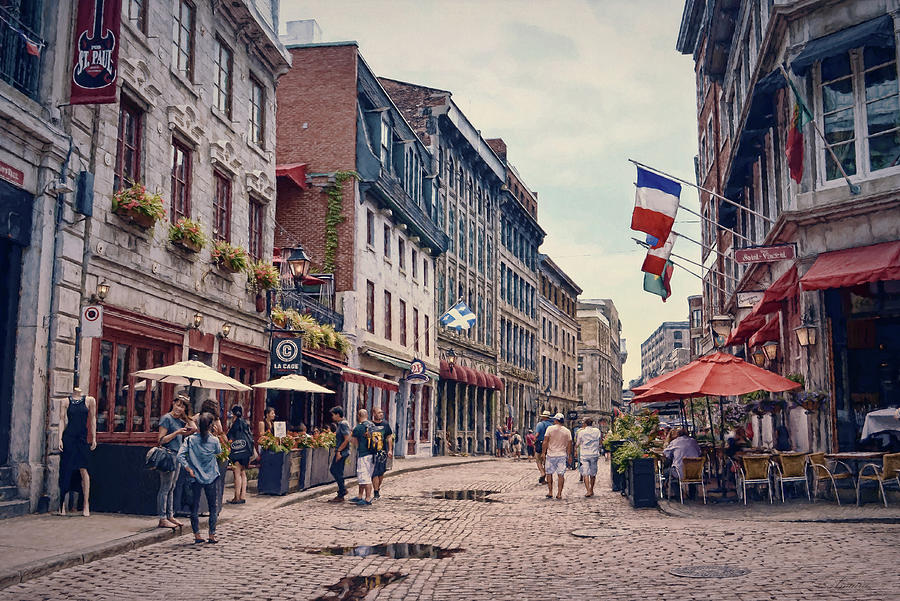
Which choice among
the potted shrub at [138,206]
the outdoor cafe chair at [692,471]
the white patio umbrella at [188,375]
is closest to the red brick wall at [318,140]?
the potted shrub at [138,206]

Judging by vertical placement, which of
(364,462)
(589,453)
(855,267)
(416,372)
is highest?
(855,267)

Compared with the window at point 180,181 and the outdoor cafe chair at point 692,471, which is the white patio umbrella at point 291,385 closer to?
the window at point 180,181

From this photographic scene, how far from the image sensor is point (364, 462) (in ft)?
55.0

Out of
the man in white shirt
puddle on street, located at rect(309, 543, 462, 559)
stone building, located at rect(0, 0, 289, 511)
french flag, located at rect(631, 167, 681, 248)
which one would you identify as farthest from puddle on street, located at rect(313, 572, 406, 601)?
french flag, located at rect(631, 167, 681, 248)

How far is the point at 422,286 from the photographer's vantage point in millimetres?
39125

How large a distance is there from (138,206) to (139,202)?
79 mm

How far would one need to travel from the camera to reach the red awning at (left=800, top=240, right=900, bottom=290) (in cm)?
1452

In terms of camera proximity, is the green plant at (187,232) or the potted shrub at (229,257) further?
the potted shrub at (229,257)

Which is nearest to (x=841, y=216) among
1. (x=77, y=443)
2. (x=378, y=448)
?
(x=378, y=448)

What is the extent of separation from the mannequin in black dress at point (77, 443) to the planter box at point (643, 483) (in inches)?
340

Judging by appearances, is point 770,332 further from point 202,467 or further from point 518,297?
point 518,297

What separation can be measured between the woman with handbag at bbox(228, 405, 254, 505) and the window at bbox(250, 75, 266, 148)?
842 centimetres

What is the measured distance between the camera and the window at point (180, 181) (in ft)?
59.5

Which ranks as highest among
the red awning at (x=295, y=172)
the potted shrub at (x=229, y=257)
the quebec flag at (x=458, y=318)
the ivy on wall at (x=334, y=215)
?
the red awning at (x=295, y=172)
